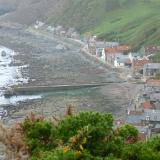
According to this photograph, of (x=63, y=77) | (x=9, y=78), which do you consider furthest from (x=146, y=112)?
(x=9, y=78)

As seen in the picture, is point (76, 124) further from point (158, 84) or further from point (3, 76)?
point (3, 76)

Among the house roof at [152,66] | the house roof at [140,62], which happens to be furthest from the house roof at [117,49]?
the house roof at [152,66]

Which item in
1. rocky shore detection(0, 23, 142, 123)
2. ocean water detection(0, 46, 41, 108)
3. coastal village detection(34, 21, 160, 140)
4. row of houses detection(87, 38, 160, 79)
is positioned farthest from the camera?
row of houses detection(87, 38, 160, 79)

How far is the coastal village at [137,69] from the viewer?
60.1m

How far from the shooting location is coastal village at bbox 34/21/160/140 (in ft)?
197

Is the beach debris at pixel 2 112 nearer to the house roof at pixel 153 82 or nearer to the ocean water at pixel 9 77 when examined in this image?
the ocean water at pixel 9 77

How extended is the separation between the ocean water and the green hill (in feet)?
88.1

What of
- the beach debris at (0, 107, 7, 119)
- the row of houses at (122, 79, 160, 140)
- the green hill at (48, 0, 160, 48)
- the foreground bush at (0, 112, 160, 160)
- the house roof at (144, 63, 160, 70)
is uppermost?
the green hill at (48, 0, 160, 48)

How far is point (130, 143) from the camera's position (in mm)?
21250

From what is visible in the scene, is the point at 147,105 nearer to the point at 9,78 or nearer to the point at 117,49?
the point at 9,78

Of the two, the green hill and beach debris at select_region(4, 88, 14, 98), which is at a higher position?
the green hill

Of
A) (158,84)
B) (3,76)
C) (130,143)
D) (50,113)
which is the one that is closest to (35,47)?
(3,76)

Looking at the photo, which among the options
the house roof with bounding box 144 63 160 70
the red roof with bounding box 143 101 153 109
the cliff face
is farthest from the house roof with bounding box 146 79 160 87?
the cliff face

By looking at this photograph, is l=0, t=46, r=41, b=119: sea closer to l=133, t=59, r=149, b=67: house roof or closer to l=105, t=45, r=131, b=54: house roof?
l=105, t=45, r=131, b=54: house roof
